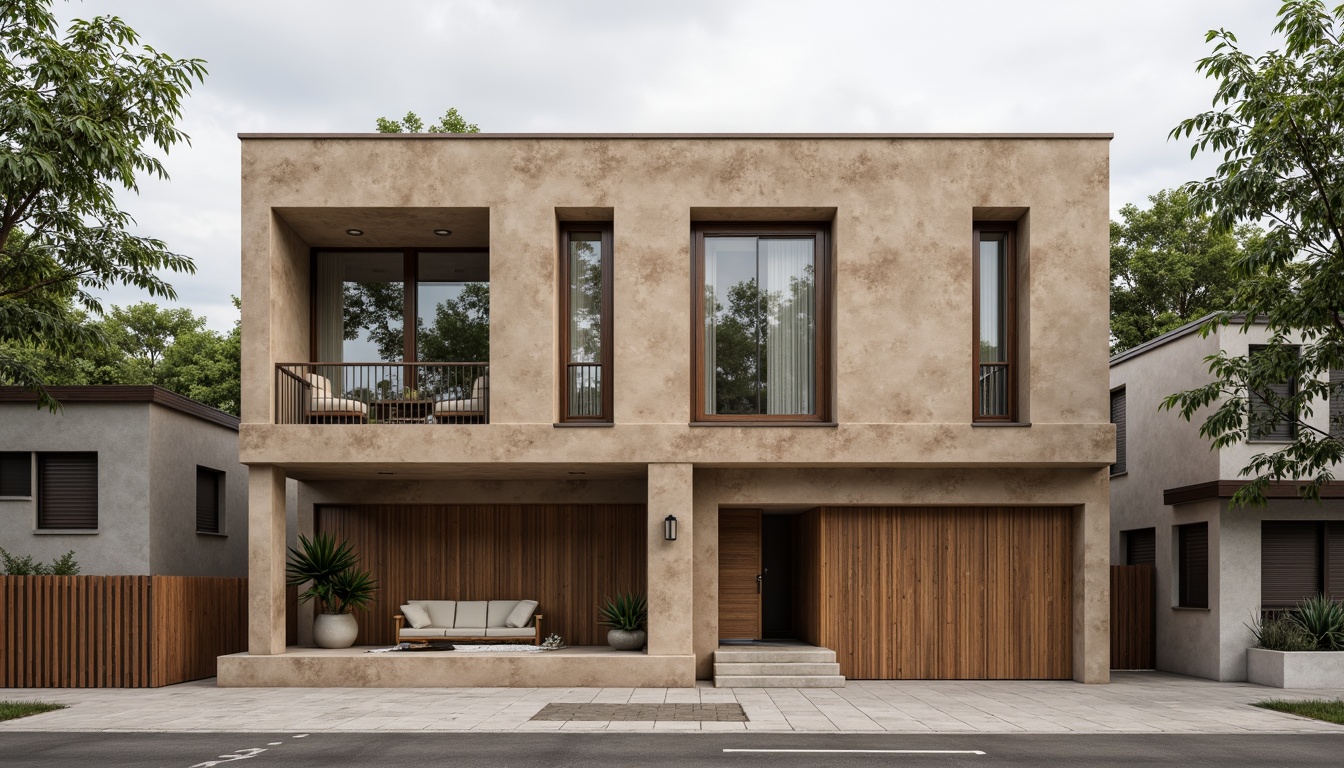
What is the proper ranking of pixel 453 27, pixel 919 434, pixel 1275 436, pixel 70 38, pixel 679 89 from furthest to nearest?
1. pixel 679 89
2. pixel 453 27
3. pixel 1275 436
4. pixel 919 434
5. pixel 70 38

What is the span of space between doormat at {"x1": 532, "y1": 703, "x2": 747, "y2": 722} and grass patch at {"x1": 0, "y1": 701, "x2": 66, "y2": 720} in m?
5.09

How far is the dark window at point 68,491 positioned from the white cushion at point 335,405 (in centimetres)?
368

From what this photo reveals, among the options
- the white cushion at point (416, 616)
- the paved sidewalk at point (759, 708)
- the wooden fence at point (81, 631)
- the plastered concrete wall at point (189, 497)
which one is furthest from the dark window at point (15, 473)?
the white cushion at point (416, 616)

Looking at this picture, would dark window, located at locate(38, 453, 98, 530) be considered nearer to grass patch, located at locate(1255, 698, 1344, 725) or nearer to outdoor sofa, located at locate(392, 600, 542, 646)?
outdoor sofa, located at locate(392, 600, 542, 646)

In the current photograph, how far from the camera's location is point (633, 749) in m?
8.81

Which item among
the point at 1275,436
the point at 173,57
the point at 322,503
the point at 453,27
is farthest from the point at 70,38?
the point at 1275,436

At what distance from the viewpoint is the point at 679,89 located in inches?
770

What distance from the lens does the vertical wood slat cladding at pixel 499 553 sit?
1566 centimetres

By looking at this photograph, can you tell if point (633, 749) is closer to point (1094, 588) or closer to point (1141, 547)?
point (1094, 588)

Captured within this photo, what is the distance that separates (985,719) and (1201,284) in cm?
2159

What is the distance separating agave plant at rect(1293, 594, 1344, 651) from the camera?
14070 millimetres

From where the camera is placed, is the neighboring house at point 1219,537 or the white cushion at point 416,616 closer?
the neighboring house at point 1219,537

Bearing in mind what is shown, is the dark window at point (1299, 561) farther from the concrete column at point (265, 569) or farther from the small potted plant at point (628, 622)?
the concrete column at point (265, 569)

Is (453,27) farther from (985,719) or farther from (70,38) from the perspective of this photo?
(985,719)
